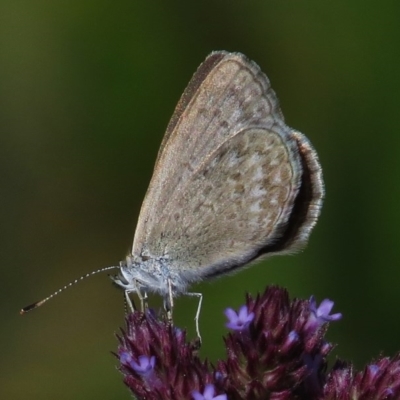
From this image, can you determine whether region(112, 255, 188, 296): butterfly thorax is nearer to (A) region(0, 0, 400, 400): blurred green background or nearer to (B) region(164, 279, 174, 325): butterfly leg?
(B) region(164, 279, 174, 325): butterfly leg

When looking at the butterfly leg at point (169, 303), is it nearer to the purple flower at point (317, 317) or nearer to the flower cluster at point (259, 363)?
the flower cluster at point (259, 363)

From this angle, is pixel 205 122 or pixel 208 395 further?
pixel 205 122

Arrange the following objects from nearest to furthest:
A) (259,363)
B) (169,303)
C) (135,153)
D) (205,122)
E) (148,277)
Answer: (259,363) < (169,303) < (148,277) < (205,122) < (135,153)

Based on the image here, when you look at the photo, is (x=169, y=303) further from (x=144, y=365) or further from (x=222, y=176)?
(x=222, y=176)

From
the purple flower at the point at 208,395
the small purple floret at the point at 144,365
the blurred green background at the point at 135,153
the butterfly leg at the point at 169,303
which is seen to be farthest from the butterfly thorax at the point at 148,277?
the blurred green background at the point at 135,153

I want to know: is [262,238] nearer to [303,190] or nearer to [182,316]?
[303,190]

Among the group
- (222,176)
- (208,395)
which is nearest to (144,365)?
(208,395)

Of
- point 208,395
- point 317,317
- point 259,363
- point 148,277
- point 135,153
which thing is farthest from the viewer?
point 135,153
